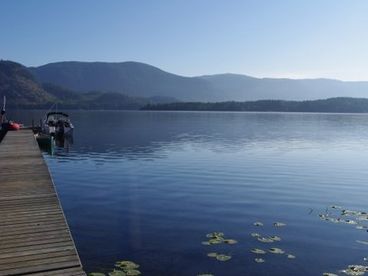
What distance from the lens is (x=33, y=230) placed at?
14.5m

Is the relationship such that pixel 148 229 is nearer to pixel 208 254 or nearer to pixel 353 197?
pixel 208 254

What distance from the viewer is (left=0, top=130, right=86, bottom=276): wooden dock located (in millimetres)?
11578

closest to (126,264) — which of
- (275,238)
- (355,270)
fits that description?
(275,238)

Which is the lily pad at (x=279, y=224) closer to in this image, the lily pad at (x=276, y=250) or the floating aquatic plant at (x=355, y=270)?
the lily pad at (x=276, y=250)

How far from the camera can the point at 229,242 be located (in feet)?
60.8

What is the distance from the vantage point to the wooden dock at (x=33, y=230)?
11.6 m

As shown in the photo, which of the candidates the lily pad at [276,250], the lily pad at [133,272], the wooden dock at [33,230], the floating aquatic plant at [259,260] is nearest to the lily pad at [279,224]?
the lily pad at [276,250]

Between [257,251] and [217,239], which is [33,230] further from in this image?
[257,251]

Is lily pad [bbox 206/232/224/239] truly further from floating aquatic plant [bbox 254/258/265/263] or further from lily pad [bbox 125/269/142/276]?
lily pad [bbox 125/269/142/276]

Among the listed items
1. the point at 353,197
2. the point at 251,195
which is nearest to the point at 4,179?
the point at 251,195

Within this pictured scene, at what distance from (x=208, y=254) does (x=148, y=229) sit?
4.48 metres

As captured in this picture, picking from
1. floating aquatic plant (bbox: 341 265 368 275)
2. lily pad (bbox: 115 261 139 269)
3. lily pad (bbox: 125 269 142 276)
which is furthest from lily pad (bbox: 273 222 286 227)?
lily pad (bbox: 125 269 142 276)

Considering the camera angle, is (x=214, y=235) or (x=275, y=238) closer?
(x=275, y=238)

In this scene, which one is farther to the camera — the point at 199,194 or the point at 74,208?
the point at 199,194
